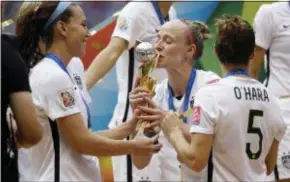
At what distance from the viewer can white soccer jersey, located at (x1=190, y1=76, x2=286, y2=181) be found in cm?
398

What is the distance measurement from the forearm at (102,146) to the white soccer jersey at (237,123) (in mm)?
376

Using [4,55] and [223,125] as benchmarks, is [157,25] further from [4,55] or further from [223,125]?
[4,55]

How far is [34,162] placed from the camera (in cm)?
424

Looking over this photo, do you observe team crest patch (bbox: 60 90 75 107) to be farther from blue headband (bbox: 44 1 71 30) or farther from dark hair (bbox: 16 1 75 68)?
blue headband (bbox: 44 1 71 30)

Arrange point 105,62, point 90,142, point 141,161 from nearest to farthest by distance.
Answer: point 90,142 < point 141,161 < point 105,62

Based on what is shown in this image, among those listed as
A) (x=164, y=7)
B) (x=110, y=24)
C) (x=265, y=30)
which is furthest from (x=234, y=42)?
(x=110, y=24)

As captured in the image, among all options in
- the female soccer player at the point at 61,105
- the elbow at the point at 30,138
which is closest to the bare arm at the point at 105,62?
the female soccer player at the point at 61,105

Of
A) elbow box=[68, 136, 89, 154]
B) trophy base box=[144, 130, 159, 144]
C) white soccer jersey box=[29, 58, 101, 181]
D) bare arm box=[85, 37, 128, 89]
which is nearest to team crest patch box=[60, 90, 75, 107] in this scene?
white soccer jersey box=[29, 58, 101, 181]

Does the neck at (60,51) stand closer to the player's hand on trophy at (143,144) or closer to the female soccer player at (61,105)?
the female soccer player at (61,105)

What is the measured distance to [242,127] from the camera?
403 centimetres

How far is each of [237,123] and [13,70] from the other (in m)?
1.17

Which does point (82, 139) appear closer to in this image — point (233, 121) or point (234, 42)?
point (233, 121)

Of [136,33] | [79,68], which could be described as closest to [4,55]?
[79,68]

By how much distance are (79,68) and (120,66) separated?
2.84ft
